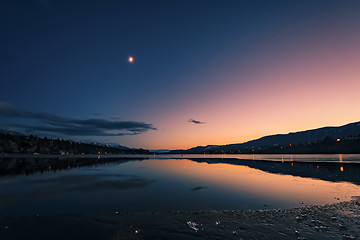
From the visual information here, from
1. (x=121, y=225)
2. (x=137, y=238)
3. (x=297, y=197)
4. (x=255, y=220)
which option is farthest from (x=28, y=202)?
(x=297, y=197)

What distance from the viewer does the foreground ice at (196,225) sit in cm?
1139

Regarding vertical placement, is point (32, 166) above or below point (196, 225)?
below

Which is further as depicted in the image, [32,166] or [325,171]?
[32,166]

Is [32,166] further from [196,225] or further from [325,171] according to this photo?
[325,171]

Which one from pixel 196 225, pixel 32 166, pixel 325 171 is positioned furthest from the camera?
pixel 32 166

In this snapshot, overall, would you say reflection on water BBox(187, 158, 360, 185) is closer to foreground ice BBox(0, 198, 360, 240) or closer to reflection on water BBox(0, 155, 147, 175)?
foreground ice BBox(0, 198, 360, 240)

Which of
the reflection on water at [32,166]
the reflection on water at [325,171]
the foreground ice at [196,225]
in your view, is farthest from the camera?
the reflection on water at [32,166]

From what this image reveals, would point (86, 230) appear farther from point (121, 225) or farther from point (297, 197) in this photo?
point (297, 197)

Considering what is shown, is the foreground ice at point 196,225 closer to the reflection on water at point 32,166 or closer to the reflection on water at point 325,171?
the reflection on water at point 325,171

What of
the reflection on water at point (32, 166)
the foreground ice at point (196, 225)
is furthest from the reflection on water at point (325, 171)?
the reflection on water at point (32, 166)

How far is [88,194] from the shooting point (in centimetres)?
2350

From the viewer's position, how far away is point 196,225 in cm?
1318

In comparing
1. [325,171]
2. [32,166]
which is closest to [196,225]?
[325,171]

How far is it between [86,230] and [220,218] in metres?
9.74
